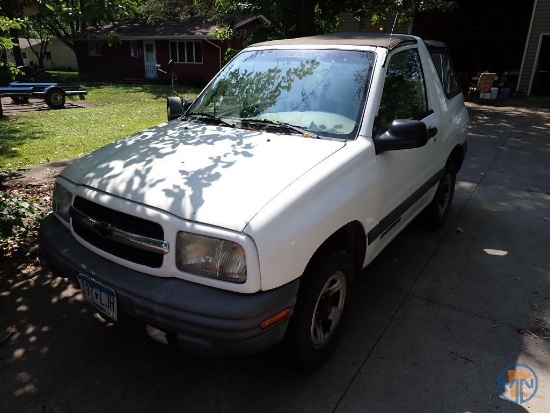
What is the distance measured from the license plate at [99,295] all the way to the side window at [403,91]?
6.30 feet

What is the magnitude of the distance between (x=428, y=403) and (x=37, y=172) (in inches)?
256

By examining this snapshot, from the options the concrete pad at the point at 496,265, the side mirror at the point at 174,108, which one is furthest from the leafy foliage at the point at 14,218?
the concrete pad at the point at 496,265

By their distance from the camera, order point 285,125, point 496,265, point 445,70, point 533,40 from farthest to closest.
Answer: point 533,40 → point 445,70 → point 496,265 → point 285,125

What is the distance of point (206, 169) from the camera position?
8.01 feet

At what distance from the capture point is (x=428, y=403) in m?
2.41

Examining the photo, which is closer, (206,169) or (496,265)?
(206,169)

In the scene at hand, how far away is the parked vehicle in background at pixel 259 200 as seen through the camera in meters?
2.01

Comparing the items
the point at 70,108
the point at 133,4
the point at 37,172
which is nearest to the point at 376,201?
the point at 133,4

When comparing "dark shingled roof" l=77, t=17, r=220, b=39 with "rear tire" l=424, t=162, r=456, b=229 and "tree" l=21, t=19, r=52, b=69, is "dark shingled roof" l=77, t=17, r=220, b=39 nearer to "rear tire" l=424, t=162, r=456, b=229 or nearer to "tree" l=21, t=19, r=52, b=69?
"tree" l=21, t=19, r=52, b=69

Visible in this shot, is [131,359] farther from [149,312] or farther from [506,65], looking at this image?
[506,65]

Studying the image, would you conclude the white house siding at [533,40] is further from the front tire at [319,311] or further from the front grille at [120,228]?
the front grille at [120,228]

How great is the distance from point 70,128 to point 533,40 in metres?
16.0

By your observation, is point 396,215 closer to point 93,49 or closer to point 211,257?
point 211,257

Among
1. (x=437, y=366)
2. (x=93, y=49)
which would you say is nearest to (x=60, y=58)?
(x=93, y=49)
